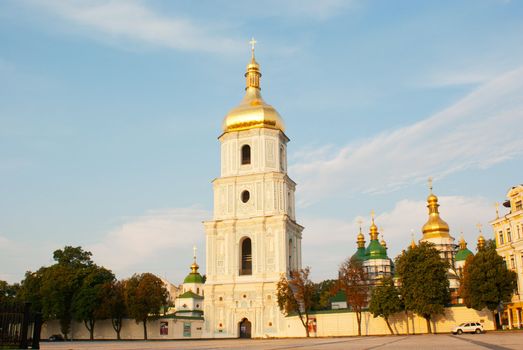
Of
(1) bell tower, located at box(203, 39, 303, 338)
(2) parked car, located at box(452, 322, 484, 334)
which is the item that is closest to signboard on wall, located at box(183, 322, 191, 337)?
(1) bell tower, located at box(203, 39, 303, 338)

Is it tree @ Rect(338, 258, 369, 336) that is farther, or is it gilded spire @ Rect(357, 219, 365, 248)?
gilded spire @ Rect(357, 219, 365, 248)

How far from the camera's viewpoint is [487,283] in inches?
1758

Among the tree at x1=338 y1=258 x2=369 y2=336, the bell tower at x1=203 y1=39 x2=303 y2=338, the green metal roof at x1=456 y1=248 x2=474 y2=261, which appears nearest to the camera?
the tree at x1=338 y1=258 x2=369 y2=336

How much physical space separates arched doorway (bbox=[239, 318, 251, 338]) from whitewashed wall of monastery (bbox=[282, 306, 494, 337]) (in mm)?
4077

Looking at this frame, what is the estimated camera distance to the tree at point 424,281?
44.7 m

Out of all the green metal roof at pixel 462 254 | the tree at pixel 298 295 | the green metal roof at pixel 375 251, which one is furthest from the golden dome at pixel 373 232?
the tree at pixel 298 295

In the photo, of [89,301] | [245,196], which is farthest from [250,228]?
[89,301]

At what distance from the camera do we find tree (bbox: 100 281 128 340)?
184 ft

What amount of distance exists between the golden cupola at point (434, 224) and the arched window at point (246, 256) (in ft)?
116

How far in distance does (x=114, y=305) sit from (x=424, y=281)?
30471 millimetres

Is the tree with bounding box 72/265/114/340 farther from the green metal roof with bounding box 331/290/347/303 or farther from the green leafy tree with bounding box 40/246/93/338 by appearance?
the green metal roof with bounding box 331/290/347/303

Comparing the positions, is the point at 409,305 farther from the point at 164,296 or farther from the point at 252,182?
the point at 164,296

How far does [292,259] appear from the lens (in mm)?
57281

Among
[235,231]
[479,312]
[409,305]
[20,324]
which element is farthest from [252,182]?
[20,324]
